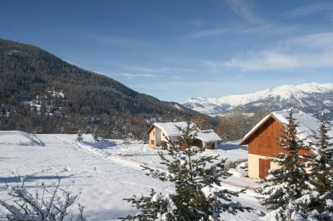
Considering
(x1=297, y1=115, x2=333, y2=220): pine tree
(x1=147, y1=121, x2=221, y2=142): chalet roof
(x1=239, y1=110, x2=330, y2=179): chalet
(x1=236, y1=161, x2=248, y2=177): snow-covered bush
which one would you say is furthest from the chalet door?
(x1=147, y1=121, x2=221, y2=142): chalet roof

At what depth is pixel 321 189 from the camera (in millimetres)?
8516

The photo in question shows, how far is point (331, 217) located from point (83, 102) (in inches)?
6737

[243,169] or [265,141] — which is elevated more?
[265,141]

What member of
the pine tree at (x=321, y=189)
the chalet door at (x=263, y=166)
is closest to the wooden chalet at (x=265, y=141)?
the chalet door at (x=263, y=166)

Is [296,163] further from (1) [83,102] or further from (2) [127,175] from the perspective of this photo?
(1) [83,102]

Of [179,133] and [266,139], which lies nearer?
[266,139]

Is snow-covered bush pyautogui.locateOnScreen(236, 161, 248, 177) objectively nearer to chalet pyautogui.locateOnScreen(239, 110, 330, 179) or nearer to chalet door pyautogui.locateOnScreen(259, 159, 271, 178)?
chalet pyautogui.locateOnScreen(239, 110, 330, 179)

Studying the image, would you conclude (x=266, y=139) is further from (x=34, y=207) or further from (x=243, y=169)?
(x=34, y=207)

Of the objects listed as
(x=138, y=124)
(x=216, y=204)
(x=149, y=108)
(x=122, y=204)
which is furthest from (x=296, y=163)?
(x=149, y=108)

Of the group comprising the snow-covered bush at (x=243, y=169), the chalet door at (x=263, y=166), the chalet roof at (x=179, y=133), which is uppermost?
the chalet roof at (x=179, y=133)

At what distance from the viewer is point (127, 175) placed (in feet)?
64.6

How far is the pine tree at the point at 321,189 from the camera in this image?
7.89 meters

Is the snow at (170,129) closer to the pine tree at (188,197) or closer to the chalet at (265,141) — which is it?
the chalet at (265,141)

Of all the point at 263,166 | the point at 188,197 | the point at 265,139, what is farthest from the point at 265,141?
the point at 188,197
